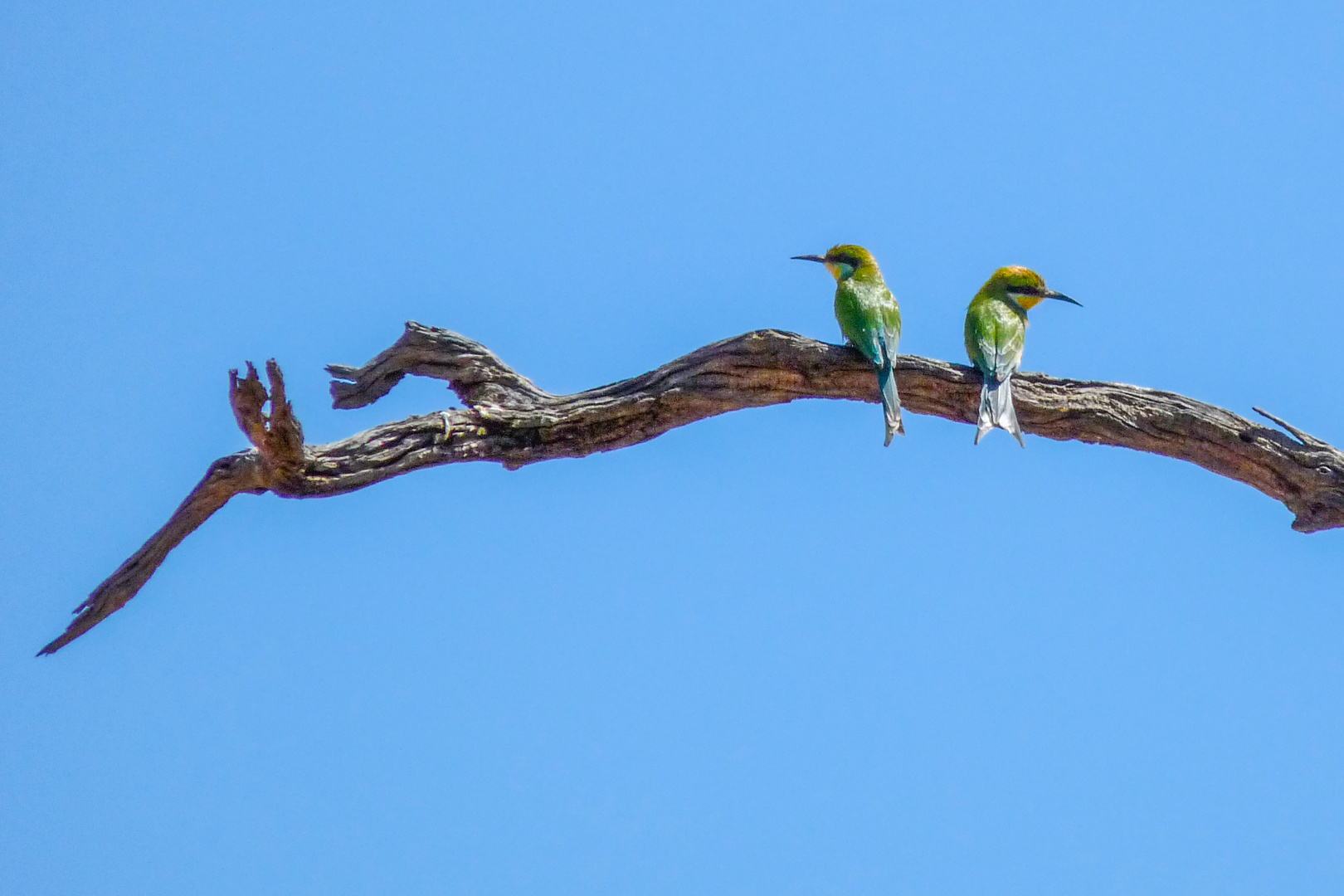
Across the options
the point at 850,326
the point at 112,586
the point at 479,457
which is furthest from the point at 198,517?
the point at 850,326

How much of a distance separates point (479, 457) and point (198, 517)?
970 mm

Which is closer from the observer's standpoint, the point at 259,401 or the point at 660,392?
the point at 259,401

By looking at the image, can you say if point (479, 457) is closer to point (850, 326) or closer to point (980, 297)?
point (850, 326)

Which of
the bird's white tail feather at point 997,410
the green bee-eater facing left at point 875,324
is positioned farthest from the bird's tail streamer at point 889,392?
the bird's white tail feather at point 997,410

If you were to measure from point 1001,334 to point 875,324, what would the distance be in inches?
22.2

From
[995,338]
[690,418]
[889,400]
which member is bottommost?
[690,418]

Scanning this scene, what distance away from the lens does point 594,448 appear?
14.4 ft

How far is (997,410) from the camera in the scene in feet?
13.9

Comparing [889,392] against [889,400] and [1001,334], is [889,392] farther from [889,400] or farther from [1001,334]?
[1001,334]

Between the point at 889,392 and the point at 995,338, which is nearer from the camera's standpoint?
the point at 889,392

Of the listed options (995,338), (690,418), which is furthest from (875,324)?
(690,418)

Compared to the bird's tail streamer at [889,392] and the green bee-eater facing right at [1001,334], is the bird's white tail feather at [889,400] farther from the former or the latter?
the green bee-eater facing right at [1001,334]

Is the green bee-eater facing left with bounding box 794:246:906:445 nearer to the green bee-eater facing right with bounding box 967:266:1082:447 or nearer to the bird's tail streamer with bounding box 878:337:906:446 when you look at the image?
the bird's tail streamer with bounding box 878:337:906:446

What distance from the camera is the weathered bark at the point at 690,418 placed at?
4117 millimetres
